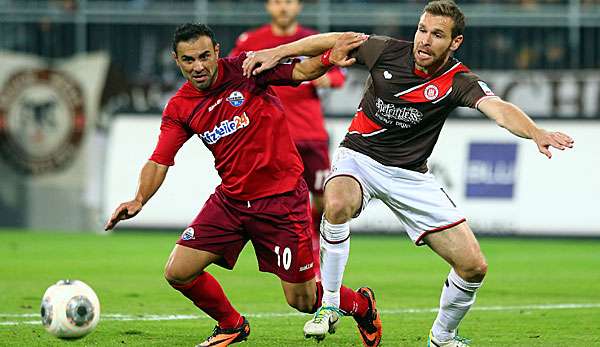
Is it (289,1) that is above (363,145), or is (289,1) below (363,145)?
above

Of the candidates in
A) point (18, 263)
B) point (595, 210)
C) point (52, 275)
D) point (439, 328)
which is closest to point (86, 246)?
point (18, 263)

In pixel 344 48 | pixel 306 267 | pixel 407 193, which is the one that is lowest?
pixel 306 267

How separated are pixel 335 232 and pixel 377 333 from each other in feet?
2.29

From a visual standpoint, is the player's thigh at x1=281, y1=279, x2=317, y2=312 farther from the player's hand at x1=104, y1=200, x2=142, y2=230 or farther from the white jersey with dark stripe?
the player's hand at x1=104, y1=200, x2=142, y2=230

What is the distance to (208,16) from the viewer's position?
725 inches

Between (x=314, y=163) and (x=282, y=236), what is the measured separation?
3516mm

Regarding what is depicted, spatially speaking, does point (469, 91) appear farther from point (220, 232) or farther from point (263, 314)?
point (263, 314)

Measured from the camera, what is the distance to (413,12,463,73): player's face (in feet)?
23.5

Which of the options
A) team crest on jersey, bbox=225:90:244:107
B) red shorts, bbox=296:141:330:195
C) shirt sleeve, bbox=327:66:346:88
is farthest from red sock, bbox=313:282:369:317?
shirt sleeve, bbox=327:66:346:88

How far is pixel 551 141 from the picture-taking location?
6281 millimetres

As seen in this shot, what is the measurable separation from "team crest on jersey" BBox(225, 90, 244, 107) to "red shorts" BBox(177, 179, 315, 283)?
0.57 meters

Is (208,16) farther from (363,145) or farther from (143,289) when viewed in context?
(363,145)

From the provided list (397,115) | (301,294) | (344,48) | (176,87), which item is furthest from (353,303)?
(176,87)

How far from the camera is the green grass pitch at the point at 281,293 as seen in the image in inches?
315
